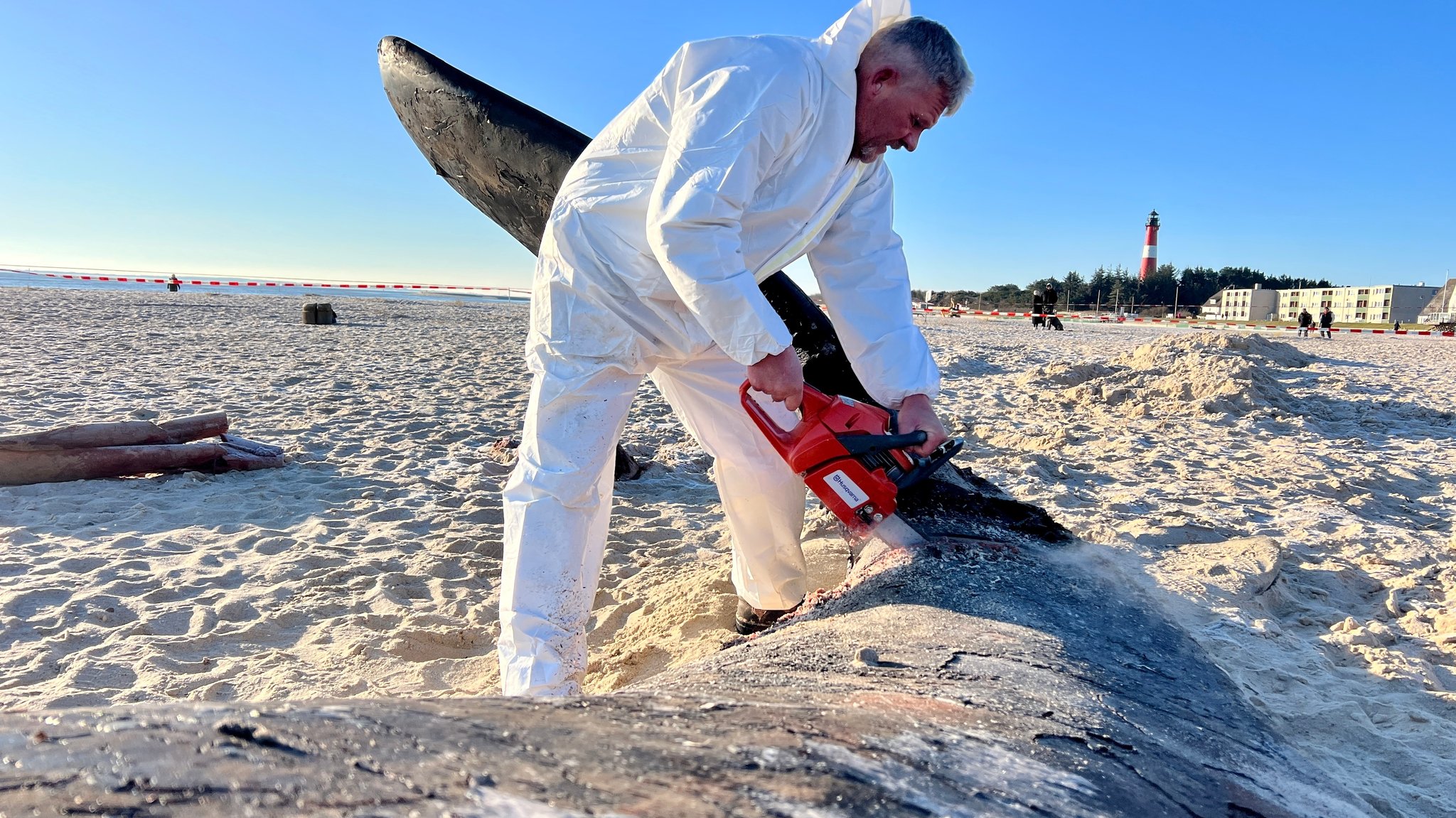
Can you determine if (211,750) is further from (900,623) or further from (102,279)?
(102,279)

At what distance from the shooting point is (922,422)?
2.40 m

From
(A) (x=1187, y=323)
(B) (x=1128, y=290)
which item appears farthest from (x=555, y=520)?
(B) (x=1128, y=290)

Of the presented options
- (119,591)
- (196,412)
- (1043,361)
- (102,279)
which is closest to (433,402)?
(196,412)

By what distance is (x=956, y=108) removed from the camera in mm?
2125

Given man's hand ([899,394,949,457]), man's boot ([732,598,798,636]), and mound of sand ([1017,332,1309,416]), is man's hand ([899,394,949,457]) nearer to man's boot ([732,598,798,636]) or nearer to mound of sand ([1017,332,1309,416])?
man's boot ([732,598,798,636])

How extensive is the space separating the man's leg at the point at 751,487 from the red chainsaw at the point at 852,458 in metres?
0.39

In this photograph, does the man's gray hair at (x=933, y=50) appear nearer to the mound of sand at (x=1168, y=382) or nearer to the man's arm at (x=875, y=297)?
the man's arm at (x=875, y=297)

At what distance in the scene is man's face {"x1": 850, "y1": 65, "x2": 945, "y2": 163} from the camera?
2080 mm

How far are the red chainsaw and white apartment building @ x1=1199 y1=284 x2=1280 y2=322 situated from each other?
53.2 meters

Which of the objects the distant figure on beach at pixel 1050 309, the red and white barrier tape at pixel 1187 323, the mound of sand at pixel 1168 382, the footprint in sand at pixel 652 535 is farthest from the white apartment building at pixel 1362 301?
the footprint in sand at pixel 652 535

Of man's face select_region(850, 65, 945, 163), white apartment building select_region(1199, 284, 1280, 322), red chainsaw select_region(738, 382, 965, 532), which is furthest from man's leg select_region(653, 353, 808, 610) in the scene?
white apartment building select_region(1199, 284, 1280, 322)

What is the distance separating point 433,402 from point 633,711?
6231mm

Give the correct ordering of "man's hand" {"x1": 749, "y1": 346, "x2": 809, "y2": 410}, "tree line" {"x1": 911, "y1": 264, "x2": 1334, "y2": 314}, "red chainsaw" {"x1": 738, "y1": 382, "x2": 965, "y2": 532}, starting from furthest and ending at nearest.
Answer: "tree line" {"x1": 911, "y1": 264, "x2": 1334, "y2": 314}
"red chainsaw" {"x1": 738, "y1": 382, "x2": 965, "y2": 532}
"man's hand" {"x1": 749, "y1": 346, "x2": 809, "y2": 410}

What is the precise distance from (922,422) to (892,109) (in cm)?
87
